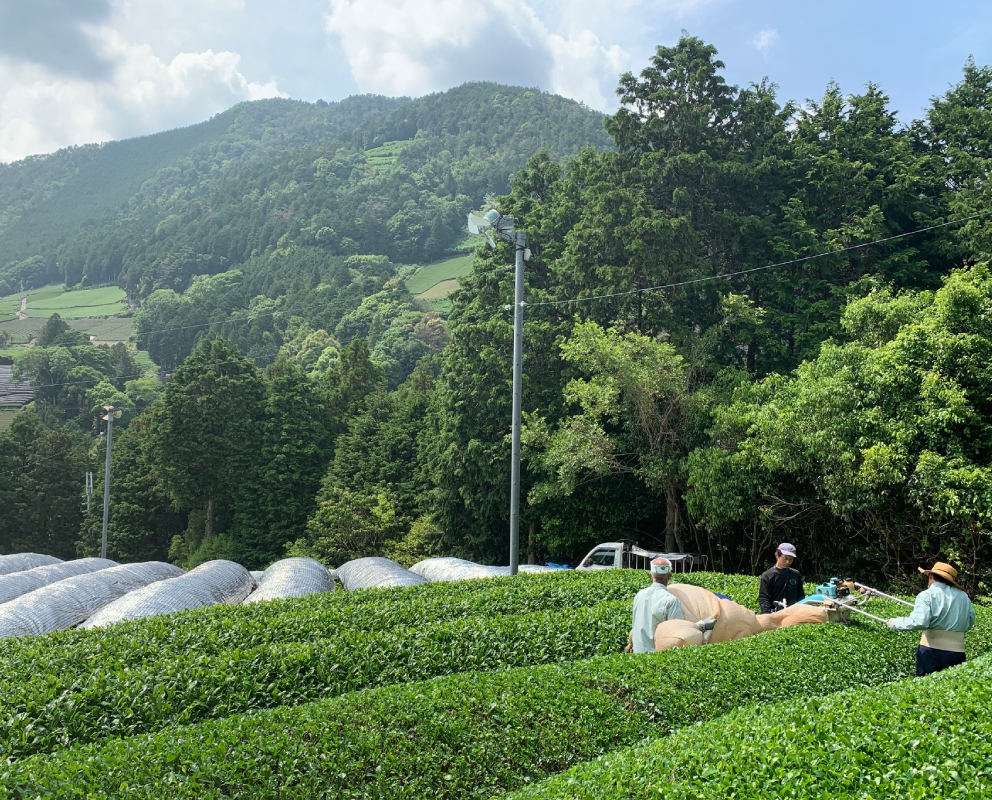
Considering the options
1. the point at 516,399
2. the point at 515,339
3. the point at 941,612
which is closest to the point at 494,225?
the point at 515,339

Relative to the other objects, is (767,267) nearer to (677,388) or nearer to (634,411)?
(677,388)

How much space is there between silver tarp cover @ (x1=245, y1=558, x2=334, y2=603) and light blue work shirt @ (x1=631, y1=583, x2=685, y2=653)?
1097cm

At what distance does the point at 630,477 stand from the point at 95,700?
874 inches

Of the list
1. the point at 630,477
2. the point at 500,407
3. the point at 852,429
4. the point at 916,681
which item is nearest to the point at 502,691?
the point at 916,681

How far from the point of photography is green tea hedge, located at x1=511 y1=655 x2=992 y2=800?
419cm

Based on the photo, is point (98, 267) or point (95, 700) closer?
point (95, 700)

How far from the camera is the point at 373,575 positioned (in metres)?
22.2

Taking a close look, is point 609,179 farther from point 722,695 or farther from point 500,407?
point 722,695

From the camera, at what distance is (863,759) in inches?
174

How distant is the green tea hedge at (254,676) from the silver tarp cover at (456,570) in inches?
389

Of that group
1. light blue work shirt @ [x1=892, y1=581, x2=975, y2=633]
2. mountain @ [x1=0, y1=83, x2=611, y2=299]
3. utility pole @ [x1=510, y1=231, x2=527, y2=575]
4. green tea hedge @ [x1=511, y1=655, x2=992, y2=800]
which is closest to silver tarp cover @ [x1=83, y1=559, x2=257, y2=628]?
utility pole @ [x1=510, y1=231, x2=527, y2=575]

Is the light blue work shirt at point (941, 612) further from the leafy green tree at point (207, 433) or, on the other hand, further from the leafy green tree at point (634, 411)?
the leafy green tree at point (207, 433)

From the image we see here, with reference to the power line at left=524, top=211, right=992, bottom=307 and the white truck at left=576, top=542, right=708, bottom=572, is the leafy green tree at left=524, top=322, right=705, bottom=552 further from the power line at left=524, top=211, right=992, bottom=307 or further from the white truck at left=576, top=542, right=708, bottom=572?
the power line at left=524, top=211, right=992, bottom=307

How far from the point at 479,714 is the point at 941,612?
4.72 metres
